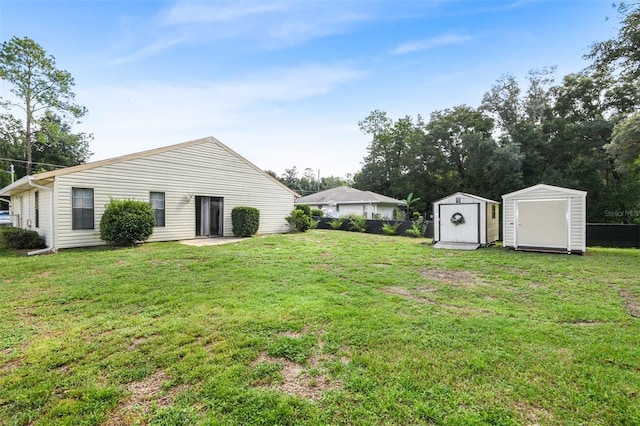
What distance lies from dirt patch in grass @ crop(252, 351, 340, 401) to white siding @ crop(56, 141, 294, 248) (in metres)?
9.33

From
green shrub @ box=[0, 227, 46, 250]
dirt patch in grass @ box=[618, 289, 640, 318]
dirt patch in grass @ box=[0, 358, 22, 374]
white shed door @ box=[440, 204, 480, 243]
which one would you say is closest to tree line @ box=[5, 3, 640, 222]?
white shed door @ box=[440, 204, 480, 243]

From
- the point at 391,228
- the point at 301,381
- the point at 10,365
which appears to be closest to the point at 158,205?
the point at 10,365

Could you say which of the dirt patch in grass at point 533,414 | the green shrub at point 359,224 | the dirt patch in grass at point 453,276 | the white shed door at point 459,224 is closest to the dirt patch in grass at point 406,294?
the dirt patch in grass at point 453,276

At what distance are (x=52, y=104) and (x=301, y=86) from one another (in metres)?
20.7

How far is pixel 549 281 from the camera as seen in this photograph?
5.55 meters

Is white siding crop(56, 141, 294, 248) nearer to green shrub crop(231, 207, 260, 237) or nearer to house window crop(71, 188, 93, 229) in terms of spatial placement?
house window crop(71, 188, 93, 229)

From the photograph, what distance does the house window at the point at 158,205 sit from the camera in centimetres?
1054

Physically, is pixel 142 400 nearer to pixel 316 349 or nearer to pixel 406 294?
pixel 316 349

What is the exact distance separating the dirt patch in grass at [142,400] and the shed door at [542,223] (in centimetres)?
1090

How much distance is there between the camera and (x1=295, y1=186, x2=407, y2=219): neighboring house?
21453 millimetres

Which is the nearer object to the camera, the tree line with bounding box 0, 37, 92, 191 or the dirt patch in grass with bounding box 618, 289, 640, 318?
the dirt patch in grass with bounding box 618, 289, 640, 318

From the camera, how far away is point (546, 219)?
9.61m

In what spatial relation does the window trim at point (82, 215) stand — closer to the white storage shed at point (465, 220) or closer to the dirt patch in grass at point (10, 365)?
the dirt patch in grass at point (10, 365)

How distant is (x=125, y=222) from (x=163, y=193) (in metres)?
2.28
